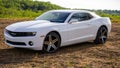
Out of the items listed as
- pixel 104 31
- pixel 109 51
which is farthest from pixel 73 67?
pixel 104 31

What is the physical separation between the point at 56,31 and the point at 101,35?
9.45 feet

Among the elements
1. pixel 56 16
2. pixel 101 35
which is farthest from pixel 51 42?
pixel 101 35

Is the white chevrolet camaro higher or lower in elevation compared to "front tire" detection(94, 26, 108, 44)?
higher

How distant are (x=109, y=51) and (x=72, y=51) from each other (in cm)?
129

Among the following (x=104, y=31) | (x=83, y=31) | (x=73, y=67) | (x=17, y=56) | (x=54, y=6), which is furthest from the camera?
(x=54, y=6)

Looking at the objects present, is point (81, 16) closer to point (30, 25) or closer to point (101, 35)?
point (101, 35)

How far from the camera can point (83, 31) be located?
12141mm

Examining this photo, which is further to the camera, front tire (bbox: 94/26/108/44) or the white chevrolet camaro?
front tire (bbox: 94/26/108/44)

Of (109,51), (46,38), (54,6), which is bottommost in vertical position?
(54,6)

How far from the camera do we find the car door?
11.5m

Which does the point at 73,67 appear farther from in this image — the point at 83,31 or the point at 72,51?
the point at 83,31

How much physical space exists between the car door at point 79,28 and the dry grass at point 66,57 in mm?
383

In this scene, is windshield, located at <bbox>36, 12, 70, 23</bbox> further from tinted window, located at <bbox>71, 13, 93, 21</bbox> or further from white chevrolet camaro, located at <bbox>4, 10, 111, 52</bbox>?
tinted window, located at <bbox>71, 13, 93, 21</bbox>

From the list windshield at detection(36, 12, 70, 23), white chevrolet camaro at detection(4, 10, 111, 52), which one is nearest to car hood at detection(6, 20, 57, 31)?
white chevrolet camaro at detection(4, 10, 111, 52)
